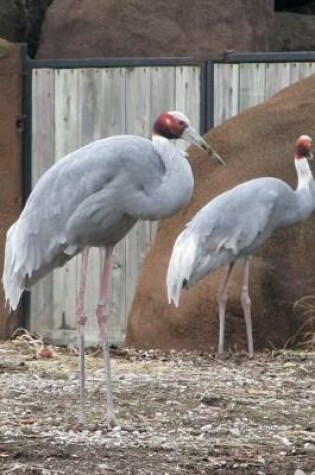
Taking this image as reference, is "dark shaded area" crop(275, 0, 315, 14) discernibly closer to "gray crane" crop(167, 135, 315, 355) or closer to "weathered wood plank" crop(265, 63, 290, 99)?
"weathered wood plank" crop(265, 63, 290, 99)

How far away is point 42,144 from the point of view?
10.4 metres

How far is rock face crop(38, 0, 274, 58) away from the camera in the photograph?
1201 centimetres

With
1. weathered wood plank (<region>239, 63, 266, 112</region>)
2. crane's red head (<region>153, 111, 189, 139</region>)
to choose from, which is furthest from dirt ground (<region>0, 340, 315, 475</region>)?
weathered wood plank (<region>239, 63, 266, 112</region>)

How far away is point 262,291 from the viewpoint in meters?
9.47

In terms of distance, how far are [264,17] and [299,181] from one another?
3.43 metres

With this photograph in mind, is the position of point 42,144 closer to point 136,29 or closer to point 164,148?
point 136,29

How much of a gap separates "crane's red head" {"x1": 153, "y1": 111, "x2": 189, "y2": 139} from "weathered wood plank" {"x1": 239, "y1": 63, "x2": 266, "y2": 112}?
3.46 m

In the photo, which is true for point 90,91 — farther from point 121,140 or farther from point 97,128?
point 121,140

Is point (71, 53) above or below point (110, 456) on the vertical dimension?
above

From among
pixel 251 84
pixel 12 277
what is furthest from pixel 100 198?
pixel 251 84

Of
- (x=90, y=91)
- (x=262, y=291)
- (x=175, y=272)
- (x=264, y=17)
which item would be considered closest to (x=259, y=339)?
(x=262, y=291)

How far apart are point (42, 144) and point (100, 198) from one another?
13.4 ft

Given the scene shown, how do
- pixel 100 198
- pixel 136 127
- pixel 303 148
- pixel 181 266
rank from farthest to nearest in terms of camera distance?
pixel 136 127 → pixel 303 148 → pixel 181 266 → pixel 100 198

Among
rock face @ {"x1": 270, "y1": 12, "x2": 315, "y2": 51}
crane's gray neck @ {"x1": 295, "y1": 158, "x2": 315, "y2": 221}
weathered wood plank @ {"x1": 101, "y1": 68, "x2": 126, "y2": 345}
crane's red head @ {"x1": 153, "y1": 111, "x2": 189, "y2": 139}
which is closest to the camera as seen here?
crane's red head @ {"x1": 153, "y1": 111, "x2": 189, "y2": 139}
